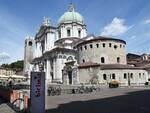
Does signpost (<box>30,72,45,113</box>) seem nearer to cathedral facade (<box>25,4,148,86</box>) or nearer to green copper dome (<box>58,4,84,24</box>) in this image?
cathedral facade (<box>25,4,148,86</box>)

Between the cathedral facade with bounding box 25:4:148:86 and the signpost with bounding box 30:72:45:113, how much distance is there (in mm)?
37033

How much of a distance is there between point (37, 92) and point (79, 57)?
49225 millimetres

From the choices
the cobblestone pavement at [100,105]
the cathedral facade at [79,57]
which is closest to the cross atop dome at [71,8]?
the cathedral facade at [79,57]

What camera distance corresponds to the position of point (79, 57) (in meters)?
59.0

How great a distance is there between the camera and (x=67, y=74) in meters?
52.7

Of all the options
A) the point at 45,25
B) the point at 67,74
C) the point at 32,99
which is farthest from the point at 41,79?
the point at 45,25

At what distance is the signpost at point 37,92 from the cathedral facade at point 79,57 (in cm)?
3703

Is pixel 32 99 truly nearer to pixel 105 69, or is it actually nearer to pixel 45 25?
pixel 105 69

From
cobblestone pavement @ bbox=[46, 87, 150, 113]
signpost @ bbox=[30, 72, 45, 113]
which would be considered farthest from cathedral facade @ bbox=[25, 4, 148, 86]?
signpost @ bbox=[30, 72, 45, 113]

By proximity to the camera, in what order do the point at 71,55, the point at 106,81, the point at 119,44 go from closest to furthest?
the point at 106,81
the point at 119,44
the point at 71,55

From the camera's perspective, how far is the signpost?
388 inches

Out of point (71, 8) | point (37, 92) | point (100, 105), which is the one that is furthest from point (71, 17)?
point (37, 92)

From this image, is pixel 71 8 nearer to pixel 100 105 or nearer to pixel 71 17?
pixel 71 17

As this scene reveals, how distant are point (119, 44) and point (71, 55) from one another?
14247 mm
